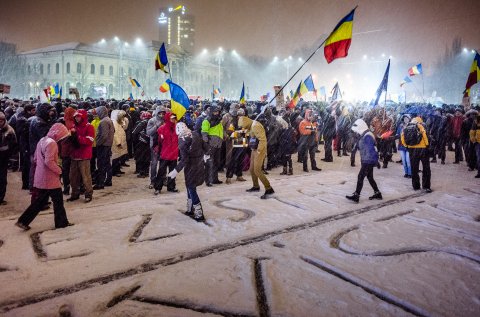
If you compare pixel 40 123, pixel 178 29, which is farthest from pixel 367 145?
pixel 178 29

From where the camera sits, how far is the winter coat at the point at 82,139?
7.51 metres

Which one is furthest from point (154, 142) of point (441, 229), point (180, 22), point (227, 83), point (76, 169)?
point (180, 22)

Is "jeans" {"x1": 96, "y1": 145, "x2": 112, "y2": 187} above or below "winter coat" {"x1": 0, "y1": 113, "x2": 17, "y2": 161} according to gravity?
below

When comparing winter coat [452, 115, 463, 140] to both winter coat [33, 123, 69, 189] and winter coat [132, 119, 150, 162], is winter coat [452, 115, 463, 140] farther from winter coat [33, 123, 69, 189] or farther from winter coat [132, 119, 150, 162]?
winter coat [33, 123, 69, 189]

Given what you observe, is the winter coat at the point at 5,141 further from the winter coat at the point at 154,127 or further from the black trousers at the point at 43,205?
the winter coat at the point at 154,127

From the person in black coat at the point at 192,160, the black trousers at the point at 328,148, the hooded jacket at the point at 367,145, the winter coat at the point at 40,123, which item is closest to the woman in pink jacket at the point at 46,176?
the winter coat at the point at 40,123

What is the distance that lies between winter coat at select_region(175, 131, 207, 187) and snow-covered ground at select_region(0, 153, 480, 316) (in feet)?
2.62

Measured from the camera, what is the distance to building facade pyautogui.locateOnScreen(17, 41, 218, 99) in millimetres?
73125

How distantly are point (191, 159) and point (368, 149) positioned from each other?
13.1 feet

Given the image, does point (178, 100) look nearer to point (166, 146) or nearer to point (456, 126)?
point (166, 146)

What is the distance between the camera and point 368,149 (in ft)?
26.1

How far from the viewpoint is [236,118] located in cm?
1030

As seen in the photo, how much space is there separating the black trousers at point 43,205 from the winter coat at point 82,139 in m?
A: 1.84

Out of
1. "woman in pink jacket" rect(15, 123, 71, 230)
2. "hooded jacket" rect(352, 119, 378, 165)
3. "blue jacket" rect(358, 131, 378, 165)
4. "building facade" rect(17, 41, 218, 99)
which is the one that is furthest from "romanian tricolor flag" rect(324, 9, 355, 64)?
"building facade" rect(17, 41, 218, 99)
